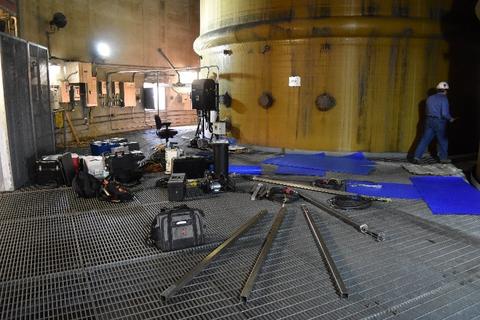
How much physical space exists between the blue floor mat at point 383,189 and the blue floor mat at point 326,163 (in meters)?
0.84

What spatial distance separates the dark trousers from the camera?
785 cm

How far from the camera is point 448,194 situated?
5.70m

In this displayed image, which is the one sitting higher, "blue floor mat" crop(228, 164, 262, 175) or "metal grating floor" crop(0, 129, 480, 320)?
"blue floor mat" crop(228, 164, 262, 175)

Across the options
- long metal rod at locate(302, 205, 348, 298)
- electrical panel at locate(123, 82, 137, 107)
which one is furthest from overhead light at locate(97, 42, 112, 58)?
long metal rod at locate(302, 205, 348, 298)

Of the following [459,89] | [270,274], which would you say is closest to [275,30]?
[459,89]

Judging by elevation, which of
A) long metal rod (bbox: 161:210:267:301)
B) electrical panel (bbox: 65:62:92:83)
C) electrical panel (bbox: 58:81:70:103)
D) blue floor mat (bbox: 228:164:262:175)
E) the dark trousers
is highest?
electrical panel (bbox: 65:62:92:83)

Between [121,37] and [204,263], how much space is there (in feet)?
35.6

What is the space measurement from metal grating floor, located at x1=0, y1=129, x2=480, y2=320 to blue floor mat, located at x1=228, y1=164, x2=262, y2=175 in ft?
6.63

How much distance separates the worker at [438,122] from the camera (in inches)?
303

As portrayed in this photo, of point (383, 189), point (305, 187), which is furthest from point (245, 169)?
point (383, 189)

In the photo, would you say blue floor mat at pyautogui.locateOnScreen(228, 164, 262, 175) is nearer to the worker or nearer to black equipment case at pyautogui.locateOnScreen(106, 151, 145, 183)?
black equipment case at pyautogui.locateOnScreen(106, 151, 145, 183)

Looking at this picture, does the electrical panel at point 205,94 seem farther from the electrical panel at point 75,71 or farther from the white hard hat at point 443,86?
the white hard hat at point 443,86

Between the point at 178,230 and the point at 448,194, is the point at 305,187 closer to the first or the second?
the point at 448,194

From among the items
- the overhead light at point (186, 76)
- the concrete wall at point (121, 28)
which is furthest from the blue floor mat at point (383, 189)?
the overhead light at point (186, 76)
